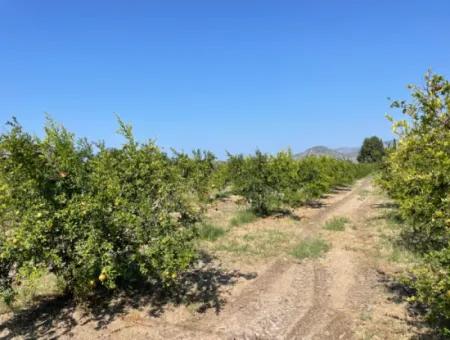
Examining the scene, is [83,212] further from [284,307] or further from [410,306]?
[410,306]

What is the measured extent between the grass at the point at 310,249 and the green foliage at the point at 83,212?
4.66 m

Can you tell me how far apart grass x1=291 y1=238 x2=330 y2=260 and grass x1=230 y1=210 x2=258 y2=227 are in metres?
3.55

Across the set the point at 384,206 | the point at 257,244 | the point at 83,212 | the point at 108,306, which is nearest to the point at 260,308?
the point at 108,306

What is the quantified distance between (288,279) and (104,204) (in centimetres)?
471

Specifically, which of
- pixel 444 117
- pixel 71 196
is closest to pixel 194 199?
pixel 71 196

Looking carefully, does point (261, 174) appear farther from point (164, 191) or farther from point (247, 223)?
point (164, 191)

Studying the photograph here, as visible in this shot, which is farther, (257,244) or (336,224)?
(336,224)

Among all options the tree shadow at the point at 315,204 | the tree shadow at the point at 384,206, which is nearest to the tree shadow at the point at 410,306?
the tree shadow at the point at 384,206

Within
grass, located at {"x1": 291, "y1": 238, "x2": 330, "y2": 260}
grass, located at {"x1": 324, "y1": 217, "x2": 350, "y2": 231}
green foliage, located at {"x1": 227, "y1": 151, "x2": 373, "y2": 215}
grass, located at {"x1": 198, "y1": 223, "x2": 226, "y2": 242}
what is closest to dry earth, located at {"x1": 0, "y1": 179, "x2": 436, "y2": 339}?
grass, located at {"x1": 291, "y1": 238, "x2": 330, "y2": 260}

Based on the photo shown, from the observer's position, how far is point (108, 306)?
23.3 feet

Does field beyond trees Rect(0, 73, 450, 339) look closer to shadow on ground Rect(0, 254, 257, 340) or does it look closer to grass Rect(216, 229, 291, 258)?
shadow on ground Rect(0, 254, 257, 340)

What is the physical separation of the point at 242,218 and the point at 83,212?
1027cm

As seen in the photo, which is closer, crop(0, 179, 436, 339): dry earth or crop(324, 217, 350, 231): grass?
crop(0, 179, 436, 339): dry earth

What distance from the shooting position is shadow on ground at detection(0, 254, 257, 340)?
6.39m
